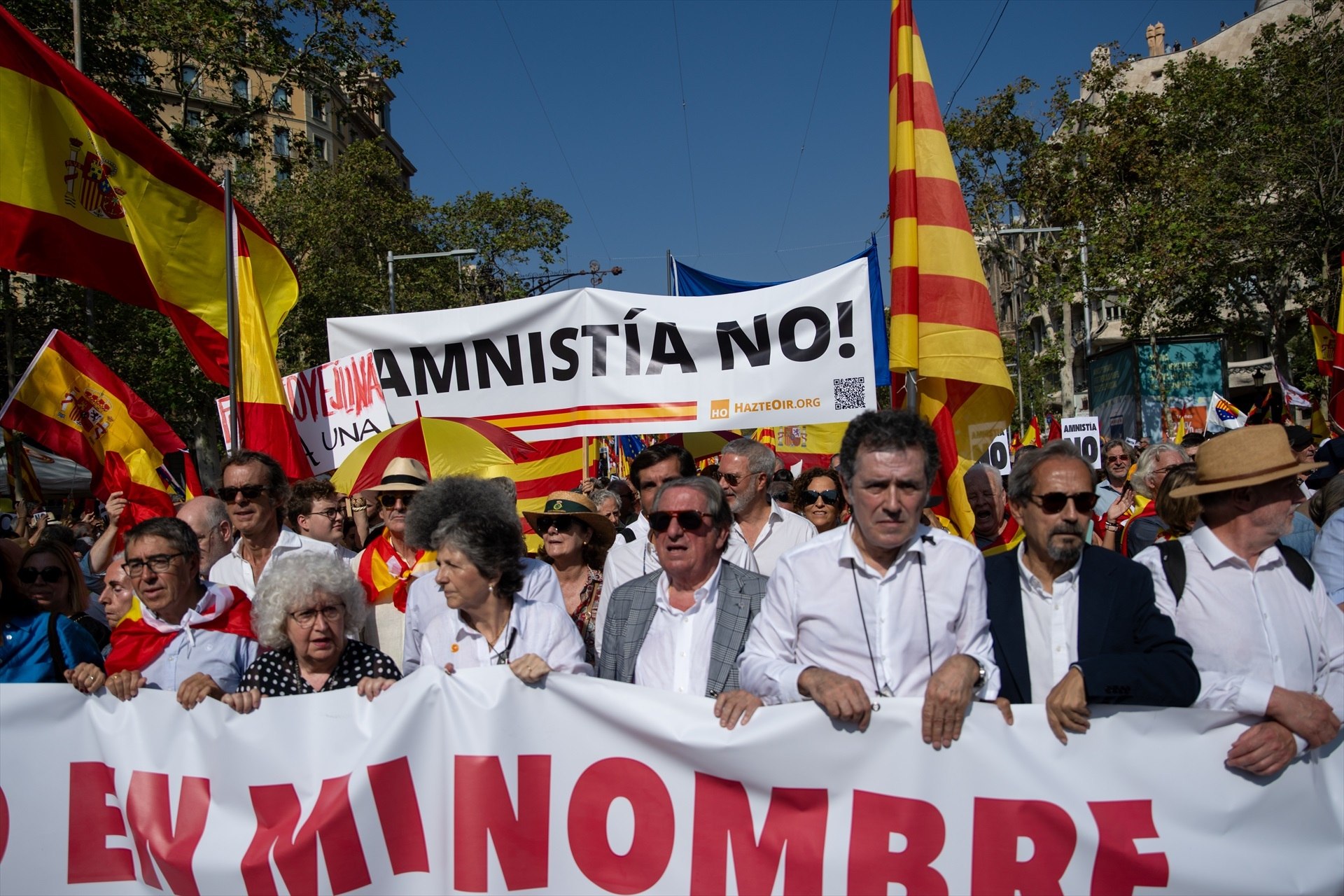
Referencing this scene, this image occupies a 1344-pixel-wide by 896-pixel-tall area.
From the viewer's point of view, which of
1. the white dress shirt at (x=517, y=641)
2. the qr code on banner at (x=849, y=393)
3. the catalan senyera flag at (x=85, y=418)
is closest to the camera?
the white dress shirt at (x=517, y=641)

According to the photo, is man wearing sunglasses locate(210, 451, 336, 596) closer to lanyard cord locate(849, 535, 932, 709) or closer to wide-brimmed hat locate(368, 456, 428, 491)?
wide-brimmed hat locate(368, 456, 428, 491)

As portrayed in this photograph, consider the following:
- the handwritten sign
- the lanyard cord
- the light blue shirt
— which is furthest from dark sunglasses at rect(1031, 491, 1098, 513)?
the handwritten sign

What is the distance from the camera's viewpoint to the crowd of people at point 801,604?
9.27 ft

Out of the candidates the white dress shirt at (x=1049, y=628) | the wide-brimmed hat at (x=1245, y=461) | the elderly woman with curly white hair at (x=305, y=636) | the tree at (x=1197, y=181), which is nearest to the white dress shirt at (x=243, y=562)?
the elderly woman with curly white hair at (x=305, y=636)

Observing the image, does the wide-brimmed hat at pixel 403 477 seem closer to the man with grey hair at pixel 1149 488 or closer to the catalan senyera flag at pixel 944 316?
the catalan senyera flag at pixel 944 316

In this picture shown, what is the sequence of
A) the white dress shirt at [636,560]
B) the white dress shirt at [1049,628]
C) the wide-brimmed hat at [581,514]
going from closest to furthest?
1. the white dress shirt at [1049,628]
2. the white dress shirt at [636,560]
3. the wide-brimmed hat at [581,514]

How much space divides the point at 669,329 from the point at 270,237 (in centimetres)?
259

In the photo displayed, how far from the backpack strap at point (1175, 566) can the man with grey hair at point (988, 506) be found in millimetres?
2046

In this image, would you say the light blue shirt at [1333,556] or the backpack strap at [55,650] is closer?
the backpack strap at [55,650]

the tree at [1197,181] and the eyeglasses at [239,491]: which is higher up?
the tree at [1197,181]

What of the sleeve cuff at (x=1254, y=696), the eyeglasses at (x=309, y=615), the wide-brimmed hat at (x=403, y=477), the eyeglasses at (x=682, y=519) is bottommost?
the sleeve cuff at (x=1254, y=696)

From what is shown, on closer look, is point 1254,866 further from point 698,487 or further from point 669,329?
point 669,329

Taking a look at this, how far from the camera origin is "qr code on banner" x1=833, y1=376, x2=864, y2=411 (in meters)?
6.09

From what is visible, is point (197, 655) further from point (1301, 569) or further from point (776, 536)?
point (1301, 569)
